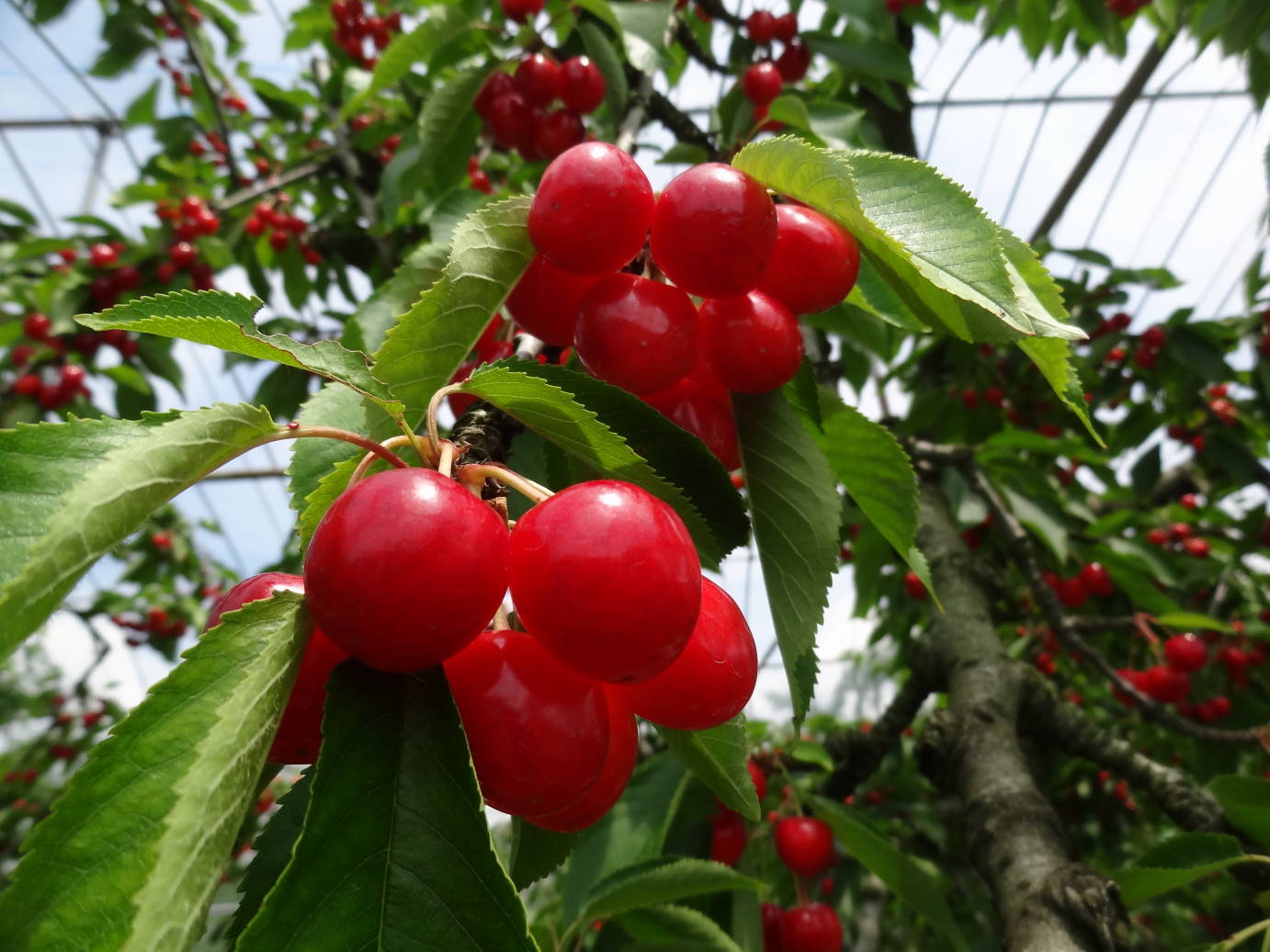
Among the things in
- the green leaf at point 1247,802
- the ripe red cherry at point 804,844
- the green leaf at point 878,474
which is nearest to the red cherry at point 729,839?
the ripe red cherry at point 804,844

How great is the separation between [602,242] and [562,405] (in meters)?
0.21

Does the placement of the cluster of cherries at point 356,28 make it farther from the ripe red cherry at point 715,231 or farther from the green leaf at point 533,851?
the green leaf at point 533,851

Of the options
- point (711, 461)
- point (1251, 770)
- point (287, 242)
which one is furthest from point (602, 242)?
point (1251, 770)

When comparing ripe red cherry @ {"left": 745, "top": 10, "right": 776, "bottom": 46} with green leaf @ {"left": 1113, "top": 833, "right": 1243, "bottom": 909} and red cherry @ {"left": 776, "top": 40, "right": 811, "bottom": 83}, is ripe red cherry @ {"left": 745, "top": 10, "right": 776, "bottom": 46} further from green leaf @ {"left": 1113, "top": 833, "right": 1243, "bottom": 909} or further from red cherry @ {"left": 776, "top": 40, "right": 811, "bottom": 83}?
green leaf @ {"left": 1113, "top": 833, "right": 1243, "bottom": 909}

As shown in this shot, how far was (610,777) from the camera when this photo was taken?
0.60 metres

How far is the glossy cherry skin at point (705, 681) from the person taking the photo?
21.9 inches

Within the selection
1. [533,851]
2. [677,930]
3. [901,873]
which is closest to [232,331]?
[533,851]

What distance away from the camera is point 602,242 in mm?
716

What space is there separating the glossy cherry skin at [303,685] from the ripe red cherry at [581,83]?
5.12 feet

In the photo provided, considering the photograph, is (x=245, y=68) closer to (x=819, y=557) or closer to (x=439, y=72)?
(x=439, y=72)

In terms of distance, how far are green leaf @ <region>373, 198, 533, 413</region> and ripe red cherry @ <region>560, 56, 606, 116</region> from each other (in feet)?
3.90

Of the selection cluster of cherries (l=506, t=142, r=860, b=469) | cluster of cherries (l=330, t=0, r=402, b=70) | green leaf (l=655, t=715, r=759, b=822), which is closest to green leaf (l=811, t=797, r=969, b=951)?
green leaf (l=655, t=715, r=759, b=822)

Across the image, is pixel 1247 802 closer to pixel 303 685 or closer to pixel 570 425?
pixel 570 425

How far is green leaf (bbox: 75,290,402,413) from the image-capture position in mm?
512
